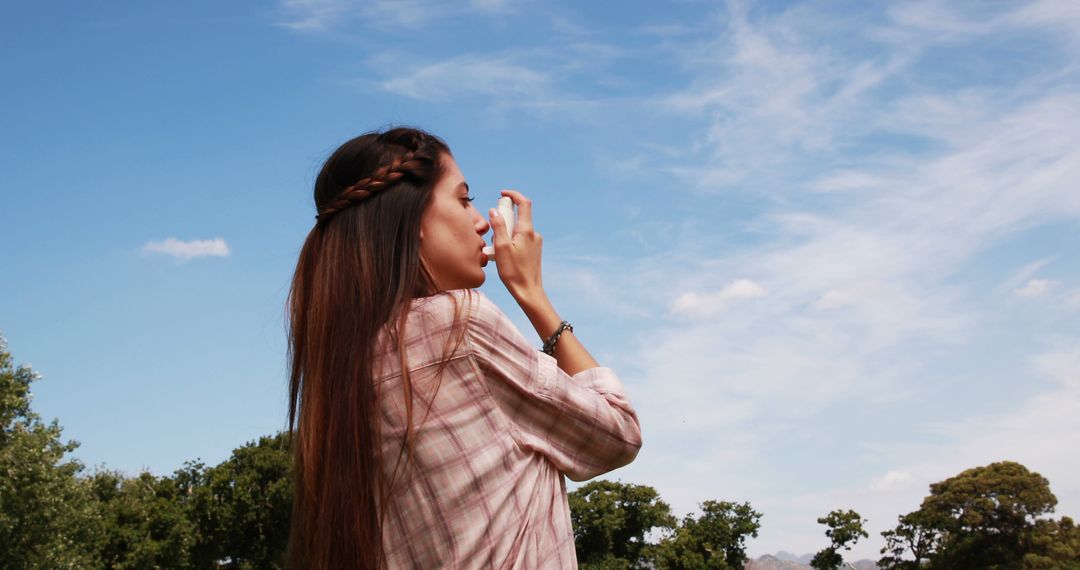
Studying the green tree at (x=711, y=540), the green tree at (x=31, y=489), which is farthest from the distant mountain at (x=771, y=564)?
the green tree at (x=31, y=489)

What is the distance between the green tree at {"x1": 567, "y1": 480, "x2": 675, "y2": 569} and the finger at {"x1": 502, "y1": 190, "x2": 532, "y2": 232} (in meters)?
55.6

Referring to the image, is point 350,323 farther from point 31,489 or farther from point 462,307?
point 31,489

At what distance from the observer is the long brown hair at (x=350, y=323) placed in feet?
8.93

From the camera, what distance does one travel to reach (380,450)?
2719 millimetres

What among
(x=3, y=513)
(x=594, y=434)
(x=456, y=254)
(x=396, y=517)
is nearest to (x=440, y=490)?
(x=396, y=517)

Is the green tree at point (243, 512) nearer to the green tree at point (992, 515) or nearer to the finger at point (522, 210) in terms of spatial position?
the green tree at point (992, 515)

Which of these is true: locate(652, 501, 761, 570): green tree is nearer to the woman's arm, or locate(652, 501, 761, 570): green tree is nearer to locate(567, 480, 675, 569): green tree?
locate(567, 480, 675, 569): green tree

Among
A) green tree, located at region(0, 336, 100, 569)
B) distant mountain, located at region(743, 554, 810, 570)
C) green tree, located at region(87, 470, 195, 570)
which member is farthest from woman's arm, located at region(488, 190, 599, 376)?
distant mountain, located at region(743, 554, 810, 570)

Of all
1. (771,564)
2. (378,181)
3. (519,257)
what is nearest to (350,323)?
(378,181)

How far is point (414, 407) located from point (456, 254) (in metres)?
0.51

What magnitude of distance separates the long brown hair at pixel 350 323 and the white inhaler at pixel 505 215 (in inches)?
9.3

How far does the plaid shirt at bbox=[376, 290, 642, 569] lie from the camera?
2631mm

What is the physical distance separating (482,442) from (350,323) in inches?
20.5

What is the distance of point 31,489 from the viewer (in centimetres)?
2923
